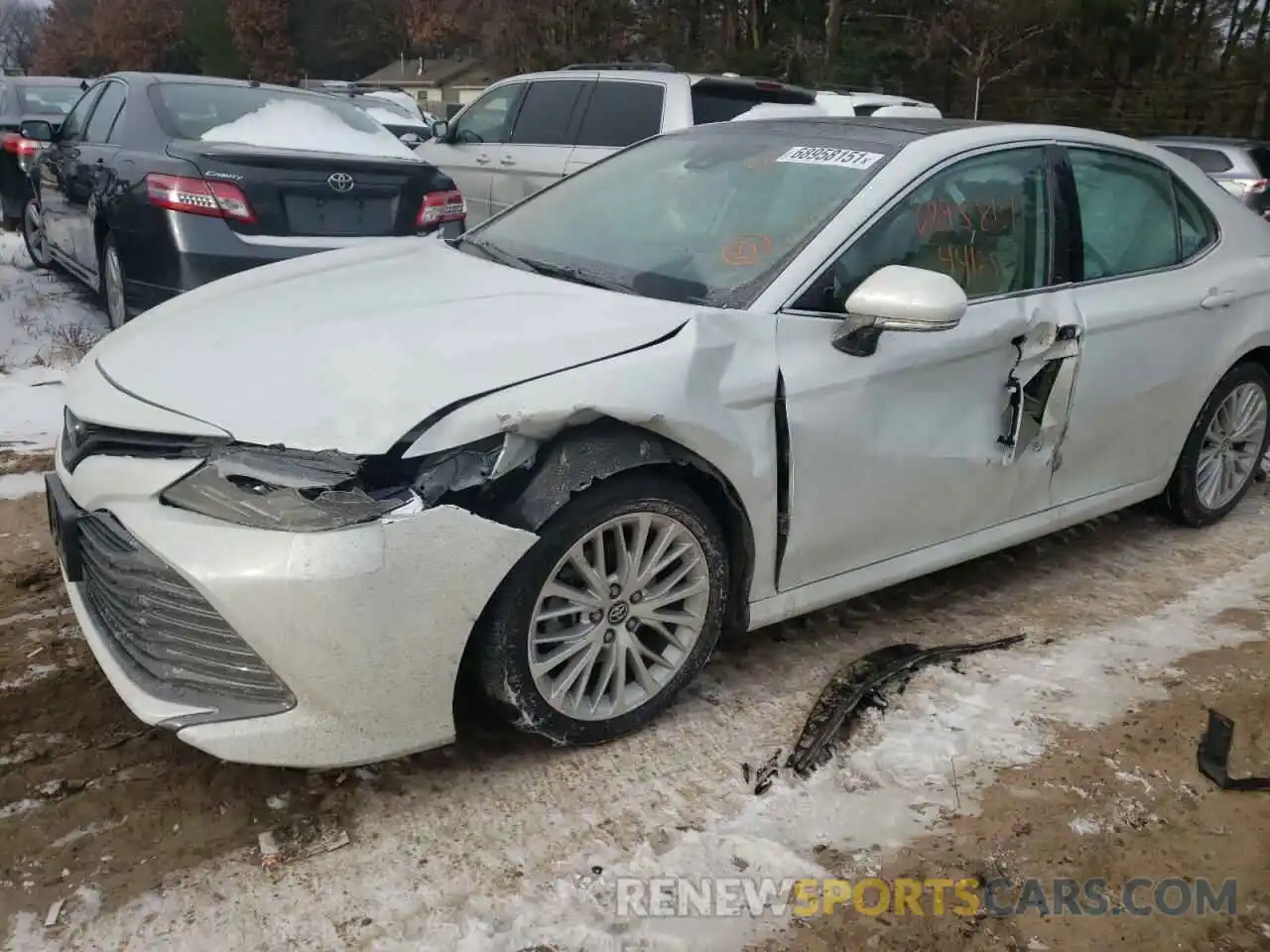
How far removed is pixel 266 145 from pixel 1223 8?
2284cm

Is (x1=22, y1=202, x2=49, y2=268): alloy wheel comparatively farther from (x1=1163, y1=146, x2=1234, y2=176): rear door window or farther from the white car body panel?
(x1=1163, y1=146, x2=1234, y2=176): rear door window

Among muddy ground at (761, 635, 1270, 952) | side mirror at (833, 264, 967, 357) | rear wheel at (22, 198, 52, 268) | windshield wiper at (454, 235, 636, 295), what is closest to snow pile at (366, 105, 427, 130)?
rear wheel at (22, 198, 52, 268)

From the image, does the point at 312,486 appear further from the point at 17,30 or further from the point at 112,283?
the point at 17,30

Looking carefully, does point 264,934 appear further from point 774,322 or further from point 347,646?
point 774,322

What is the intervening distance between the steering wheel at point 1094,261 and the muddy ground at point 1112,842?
1.43m

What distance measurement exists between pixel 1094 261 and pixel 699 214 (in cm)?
143

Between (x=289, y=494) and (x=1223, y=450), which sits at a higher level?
(x=289, y=494)

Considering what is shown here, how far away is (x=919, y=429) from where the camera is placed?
126 inches

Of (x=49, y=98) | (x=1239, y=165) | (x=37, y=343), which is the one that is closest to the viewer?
(x=37, y=343)

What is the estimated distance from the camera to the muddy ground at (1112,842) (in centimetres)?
229

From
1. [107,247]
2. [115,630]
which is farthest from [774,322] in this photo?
[107,247]

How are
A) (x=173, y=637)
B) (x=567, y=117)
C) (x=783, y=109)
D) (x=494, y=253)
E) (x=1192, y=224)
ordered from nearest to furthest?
(x=173, y=637), (x=494, y=253), (x=1192, y=224), (x=783, y=109), (x=567, y=117)

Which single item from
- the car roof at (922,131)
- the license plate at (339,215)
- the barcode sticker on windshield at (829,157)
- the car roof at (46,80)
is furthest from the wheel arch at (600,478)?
the car roof at (46,80)

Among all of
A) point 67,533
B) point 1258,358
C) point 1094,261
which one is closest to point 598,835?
point 67,533
